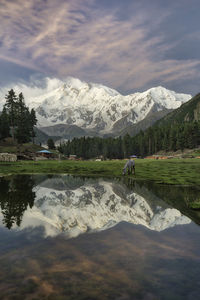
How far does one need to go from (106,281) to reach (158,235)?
480cm

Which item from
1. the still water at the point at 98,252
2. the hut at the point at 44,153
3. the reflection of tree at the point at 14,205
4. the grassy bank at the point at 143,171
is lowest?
the still water at the point at 98,252

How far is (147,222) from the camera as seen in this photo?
12922 millimetres

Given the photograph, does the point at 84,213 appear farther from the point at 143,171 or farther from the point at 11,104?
the point at 11,104

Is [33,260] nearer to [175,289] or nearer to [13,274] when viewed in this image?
[13,274]

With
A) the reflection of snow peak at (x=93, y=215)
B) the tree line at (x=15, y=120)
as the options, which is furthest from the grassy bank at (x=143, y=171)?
the tree line at (x=15, y=120)

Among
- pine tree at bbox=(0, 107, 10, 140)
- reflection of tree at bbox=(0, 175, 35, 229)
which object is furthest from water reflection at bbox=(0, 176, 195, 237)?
pine tree at bbox=(0, 107, 10, 140)

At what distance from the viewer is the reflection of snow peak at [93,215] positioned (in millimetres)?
11789

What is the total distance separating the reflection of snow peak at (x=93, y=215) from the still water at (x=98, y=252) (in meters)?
0.05

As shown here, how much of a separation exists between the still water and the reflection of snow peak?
51mm

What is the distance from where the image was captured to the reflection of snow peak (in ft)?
38.7

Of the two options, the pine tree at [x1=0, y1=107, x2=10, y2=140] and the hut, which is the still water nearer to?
the hut

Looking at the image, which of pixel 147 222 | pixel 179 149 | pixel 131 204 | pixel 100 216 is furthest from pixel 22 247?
pixel 179 149

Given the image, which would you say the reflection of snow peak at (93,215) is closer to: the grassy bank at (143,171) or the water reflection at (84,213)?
the water reflection at (84,213)

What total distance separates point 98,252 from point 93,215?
5.07 meters
